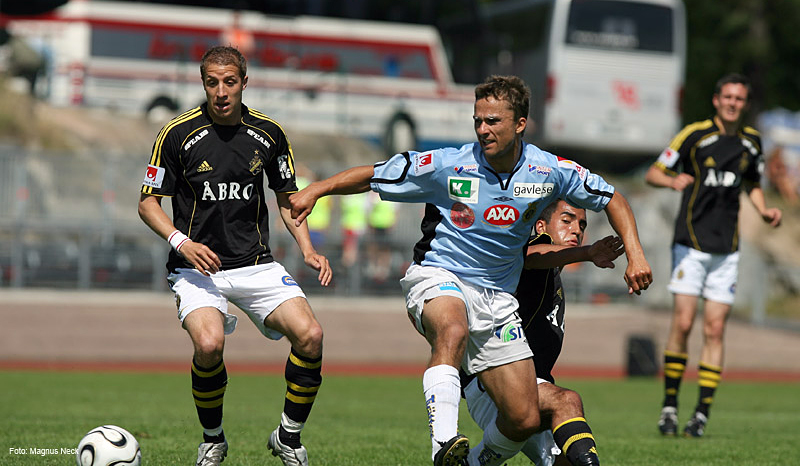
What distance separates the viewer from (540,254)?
20.5 ft

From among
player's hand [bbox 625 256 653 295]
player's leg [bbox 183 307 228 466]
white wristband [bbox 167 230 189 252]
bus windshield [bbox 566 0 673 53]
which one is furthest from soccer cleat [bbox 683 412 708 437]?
bus windshield [bbox 566 0 673 53]

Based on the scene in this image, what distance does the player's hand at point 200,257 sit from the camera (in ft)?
20.5

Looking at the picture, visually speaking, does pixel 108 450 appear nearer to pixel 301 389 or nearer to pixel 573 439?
pixel 301 389

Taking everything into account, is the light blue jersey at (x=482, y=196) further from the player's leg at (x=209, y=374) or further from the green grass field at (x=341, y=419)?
the green grass field at (x=341, y=419)

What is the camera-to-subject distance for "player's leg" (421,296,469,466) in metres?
5.40

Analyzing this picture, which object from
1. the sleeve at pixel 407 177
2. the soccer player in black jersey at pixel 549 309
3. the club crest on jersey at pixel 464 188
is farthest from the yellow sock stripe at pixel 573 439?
the sleeve at pixel 407 177

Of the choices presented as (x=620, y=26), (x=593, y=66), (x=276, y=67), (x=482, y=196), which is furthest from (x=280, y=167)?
(x=620, y=26)

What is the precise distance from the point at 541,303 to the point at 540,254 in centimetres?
35

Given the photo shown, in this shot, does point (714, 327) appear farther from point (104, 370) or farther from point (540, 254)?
point (104, 370)

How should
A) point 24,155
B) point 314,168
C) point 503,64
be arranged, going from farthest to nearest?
point 503,64 < point 314,168 < point 24,155

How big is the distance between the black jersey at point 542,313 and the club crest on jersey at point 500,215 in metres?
0.41

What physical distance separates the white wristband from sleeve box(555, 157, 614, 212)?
213 cm

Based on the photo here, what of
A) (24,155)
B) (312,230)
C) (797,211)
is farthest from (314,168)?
(797,211)

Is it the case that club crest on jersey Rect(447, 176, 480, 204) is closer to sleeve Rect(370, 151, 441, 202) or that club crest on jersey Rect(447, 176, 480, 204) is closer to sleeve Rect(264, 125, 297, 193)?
sleeve Rect(370, 151, 441, 202)
